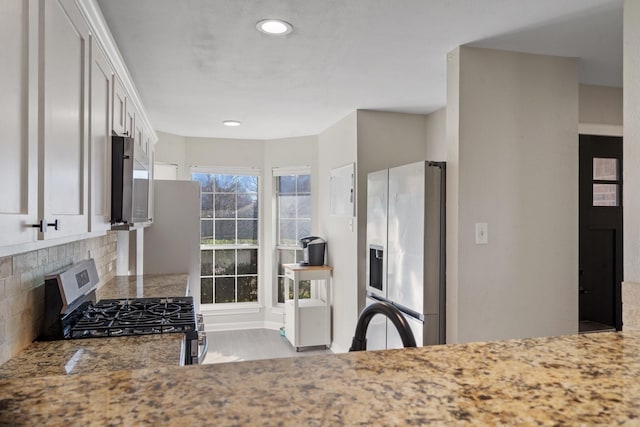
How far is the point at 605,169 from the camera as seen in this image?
10.4 feet

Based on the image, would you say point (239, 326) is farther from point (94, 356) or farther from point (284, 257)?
point (94, 356)

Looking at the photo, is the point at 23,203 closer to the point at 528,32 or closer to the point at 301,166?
the point at 528,32

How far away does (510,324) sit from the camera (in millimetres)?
2631

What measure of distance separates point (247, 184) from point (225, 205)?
38cm

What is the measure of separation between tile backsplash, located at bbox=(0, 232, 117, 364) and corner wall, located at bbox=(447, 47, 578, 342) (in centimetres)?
202

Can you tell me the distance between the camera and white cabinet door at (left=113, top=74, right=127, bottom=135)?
2.24 metres

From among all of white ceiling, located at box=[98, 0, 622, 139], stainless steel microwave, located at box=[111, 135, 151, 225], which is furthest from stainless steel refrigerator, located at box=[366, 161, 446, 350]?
stainless steel microwave, located at box=[111, 135, 151, 225]

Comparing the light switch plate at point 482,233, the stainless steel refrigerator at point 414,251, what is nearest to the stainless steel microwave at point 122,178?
the stainless steel refrigerator at point 414,251

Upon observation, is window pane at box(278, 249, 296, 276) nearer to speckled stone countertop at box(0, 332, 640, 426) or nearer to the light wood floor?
the light wood floor

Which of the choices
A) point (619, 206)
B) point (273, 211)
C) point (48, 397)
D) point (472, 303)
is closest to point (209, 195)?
point (273, 211)

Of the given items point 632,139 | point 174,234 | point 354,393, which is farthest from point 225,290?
point 354,393

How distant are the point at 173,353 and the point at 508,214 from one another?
1.95m

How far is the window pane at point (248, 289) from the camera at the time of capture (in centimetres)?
575

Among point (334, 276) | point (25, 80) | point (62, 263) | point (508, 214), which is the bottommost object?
point (334, 276)
